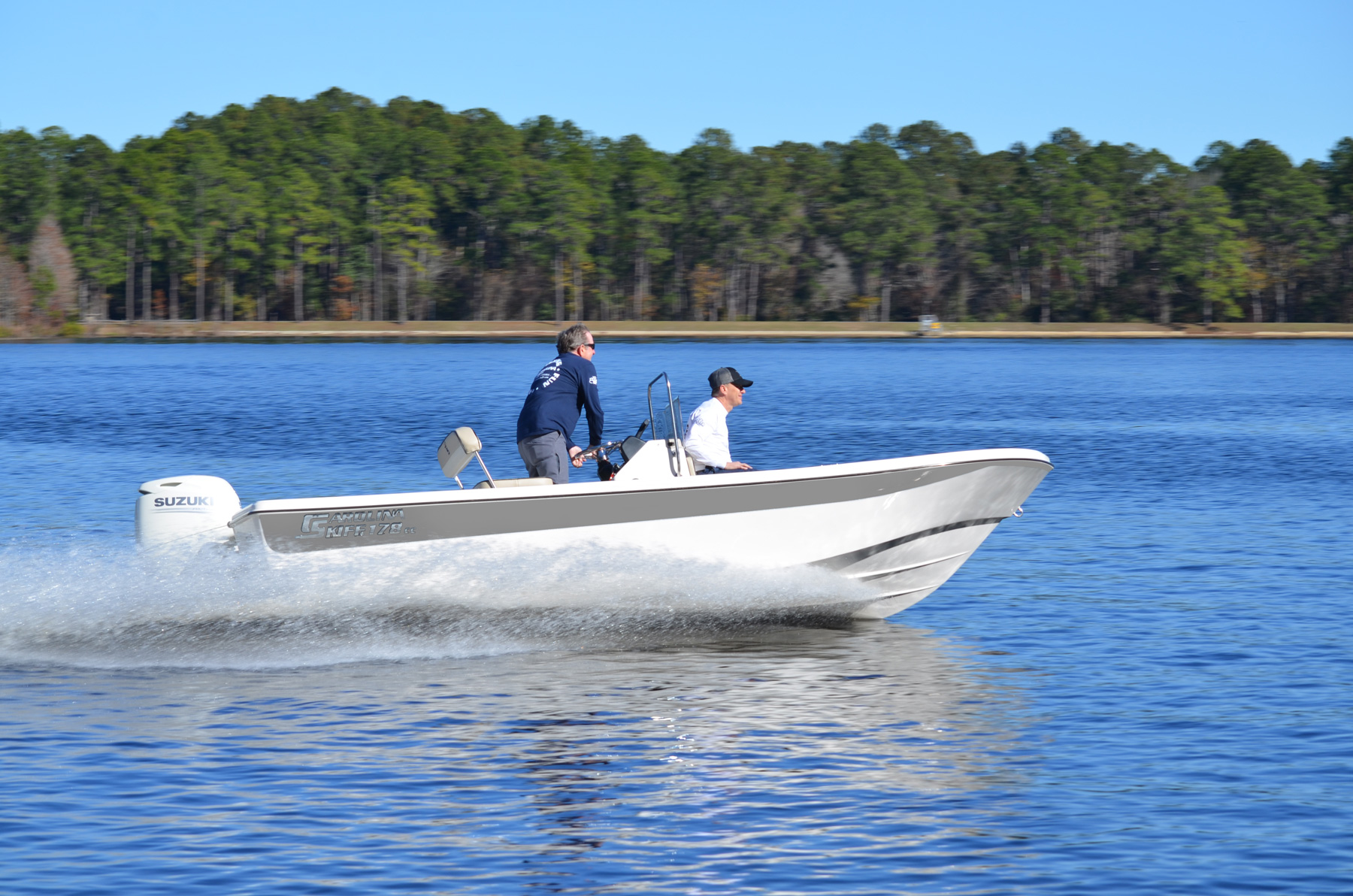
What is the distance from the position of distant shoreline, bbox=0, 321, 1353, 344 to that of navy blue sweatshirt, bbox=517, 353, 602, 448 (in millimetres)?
95636

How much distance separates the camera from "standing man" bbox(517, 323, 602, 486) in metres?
9.59

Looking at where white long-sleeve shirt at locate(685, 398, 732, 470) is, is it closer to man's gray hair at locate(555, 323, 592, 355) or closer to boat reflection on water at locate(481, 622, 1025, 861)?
man's gray hair at locate(555, 323, 592, 355)

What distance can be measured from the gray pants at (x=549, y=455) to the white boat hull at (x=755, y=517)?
41cm

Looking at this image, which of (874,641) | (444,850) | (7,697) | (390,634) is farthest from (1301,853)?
(7,697)

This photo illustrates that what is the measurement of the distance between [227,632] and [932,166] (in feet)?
426

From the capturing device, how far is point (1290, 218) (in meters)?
119

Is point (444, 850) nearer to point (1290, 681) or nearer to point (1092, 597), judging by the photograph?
point (1290, 681)

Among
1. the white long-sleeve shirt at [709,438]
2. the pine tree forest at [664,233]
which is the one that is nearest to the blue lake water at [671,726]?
the white long-sleeve shirt at [709,438]

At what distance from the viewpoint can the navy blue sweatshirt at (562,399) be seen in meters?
9.59

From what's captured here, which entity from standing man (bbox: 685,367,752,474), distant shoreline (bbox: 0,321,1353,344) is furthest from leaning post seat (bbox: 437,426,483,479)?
distant shoreline (bbox: 0,321,1353,344)

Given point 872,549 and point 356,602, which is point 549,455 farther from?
point 872,549

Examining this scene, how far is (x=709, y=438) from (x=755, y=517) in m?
0.59

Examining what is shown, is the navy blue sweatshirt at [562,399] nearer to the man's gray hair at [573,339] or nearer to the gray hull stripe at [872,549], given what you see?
the man's gray hair at [573,339]

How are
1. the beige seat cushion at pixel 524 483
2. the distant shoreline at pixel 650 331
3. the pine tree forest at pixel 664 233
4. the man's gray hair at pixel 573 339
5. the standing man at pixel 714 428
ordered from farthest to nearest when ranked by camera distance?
the pine tree forest at pixel 664 233 < the distant shoreline at pixel 650 331 < the standing man at pixel 714 428 < the man's gray hair at pixel 573 339 < the beige seat cushion at pixel 524 483
